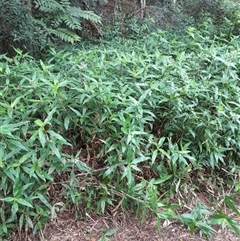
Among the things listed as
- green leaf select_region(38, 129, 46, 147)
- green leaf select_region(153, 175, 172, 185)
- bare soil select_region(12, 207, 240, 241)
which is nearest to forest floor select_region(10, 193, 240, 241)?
bare soil select_region(12, 207, 240, 241)

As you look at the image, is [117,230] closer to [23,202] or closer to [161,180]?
[161,180]

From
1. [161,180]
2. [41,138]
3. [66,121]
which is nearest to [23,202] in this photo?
[41,138]

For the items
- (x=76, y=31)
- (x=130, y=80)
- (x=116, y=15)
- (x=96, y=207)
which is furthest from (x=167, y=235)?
(x=116, y=15)

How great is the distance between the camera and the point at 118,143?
2357 millimetres

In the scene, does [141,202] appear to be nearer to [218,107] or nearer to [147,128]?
[147,128]

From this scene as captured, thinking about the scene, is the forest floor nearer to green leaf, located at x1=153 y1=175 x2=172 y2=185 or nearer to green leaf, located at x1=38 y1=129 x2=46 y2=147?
green leaf, located at x1=153 y1=175 x2=172 y2=185

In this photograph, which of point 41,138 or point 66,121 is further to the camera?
point 66,121

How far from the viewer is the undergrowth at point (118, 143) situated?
6.83 feet

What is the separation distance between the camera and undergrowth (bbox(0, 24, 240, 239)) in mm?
2082

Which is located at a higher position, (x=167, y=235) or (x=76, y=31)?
(x=76, y=31)

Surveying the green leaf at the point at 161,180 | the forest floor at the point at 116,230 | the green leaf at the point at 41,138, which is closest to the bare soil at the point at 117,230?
the forest floor at the point at 116,230

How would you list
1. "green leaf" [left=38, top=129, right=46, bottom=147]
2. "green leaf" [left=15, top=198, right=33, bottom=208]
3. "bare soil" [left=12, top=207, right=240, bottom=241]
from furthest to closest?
"bare soil" [left=12, top=207, right=240, bottom=241] → "green leaf" [left=38, top=129, right=46, bottom=147] → "green leaf" [left=15, top=198, right=33, bottom=208]

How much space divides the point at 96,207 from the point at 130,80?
43.6 inches

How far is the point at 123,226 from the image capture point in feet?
7.54
